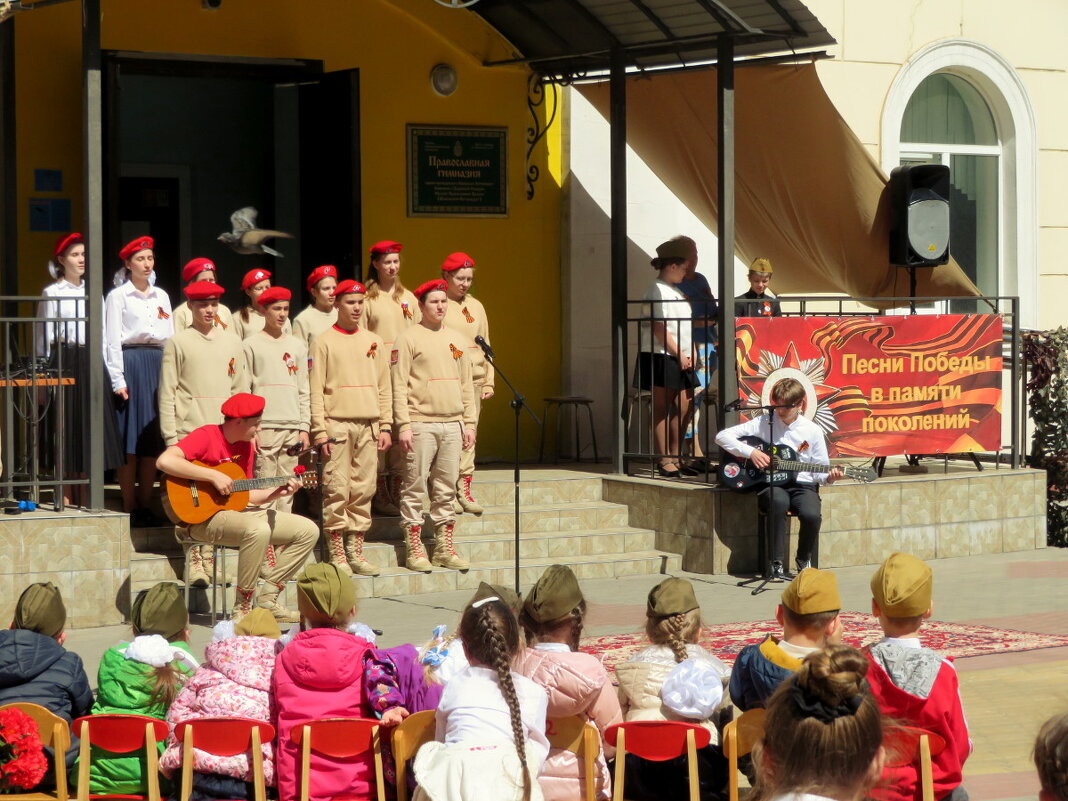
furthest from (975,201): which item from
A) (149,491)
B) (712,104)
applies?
(149,491)

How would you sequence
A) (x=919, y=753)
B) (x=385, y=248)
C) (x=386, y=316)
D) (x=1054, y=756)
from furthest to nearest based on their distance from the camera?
(x=386, y=316) → (x=385, y=248) → (x=919, y=753) → (x=1054, y=756)

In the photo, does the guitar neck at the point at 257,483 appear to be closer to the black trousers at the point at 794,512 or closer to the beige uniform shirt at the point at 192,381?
the beige uniform shirt at the point at 192,381

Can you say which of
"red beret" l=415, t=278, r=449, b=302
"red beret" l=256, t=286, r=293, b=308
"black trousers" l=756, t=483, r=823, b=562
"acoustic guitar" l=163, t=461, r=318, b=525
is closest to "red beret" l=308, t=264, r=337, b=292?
"red beret" l=415, t=278, r=449, b=302

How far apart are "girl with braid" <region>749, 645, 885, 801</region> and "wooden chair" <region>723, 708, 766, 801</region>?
1.45 m

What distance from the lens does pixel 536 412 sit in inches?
517

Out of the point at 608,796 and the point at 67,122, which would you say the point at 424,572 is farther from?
the point at 608,796

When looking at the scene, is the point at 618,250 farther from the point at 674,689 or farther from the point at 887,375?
the point at 674,689

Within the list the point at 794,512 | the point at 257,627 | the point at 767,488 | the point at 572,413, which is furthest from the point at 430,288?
the point at 257,627

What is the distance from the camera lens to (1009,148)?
1502cm

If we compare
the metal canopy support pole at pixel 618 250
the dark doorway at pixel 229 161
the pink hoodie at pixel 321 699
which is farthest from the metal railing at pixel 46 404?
the pink hoodie at pixel 321 699

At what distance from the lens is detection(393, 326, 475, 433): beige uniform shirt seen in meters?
10.1

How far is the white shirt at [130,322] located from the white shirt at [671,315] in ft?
10.8

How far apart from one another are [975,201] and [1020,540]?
4.26 metres

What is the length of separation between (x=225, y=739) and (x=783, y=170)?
8.39 m
